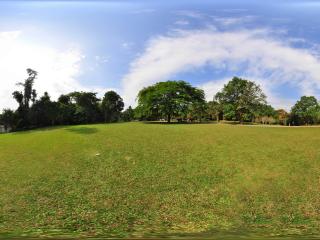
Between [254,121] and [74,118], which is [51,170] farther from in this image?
[254,121]

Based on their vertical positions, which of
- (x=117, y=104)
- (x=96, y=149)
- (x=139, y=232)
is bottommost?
(x=139, y=232)

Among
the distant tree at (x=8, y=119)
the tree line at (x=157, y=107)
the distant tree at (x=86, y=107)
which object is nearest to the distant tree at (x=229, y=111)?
the tree line at (x=157, y=107)

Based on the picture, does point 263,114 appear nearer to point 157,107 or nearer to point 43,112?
point 157,107

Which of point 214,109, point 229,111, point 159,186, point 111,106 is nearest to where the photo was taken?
point 159,186

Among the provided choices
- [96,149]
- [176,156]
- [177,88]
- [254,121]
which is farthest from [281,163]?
[254,121]

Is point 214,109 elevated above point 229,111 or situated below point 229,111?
above

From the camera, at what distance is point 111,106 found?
294 ft

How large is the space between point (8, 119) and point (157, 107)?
93.0 feet

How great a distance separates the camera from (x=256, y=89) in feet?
287

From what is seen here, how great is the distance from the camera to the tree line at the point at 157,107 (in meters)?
71.2

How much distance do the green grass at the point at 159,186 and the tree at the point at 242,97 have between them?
47.1m

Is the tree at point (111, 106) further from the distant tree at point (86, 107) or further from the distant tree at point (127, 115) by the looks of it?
the distant tree at point (127, 115)

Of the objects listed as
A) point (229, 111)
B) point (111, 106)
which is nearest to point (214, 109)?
point (229, 111)

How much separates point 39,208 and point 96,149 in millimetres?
15481
